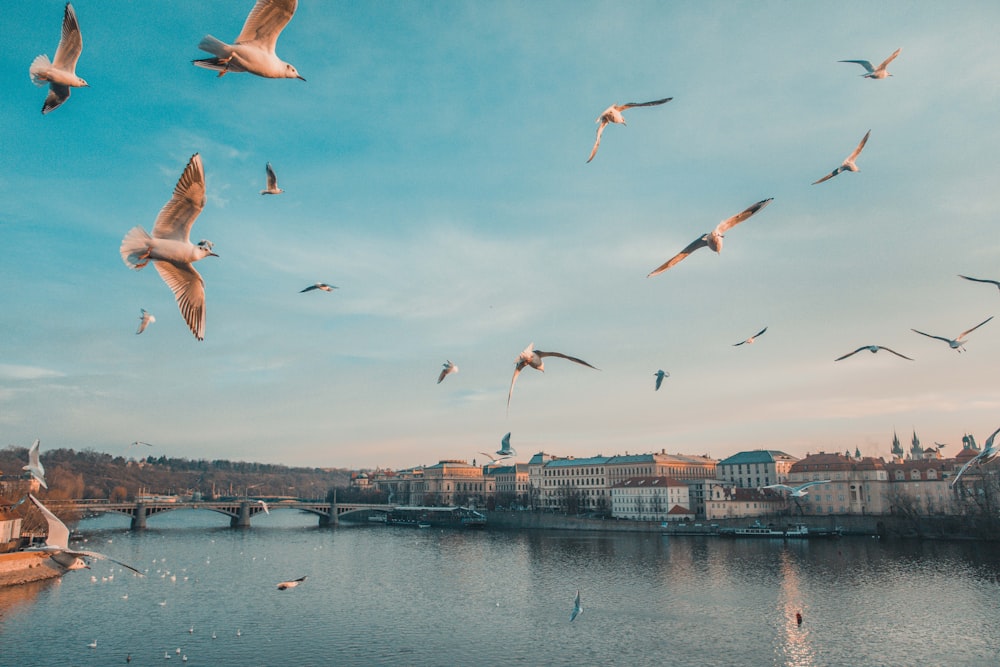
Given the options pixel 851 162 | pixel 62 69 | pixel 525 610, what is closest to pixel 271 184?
pixel 62 69

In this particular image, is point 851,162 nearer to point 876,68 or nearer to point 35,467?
point 876,68

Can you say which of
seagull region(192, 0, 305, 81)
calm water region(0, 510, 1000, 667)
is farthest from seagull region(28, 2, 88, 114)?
calm water region(0, 510, 1000, 667)

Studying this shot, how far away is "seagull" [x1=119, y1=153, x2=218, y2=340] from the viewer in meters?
5.56

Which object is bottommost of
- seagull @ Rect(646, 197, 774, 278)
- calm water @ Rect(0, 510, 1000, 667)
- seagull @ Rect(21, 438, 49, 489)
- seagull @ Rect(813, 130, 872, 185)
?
calm water @ Rect(0, 510, 1000, 667)

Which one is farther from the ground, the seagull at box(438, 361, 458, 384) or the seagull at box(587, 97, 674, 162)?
the seagull at box(587, 97, 674, 162)

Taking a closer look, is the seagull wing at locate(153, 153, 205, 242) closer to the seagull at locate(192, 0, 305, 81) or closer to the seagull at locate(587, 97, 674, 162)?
the seagull at locate(192, 0, 305, 81)

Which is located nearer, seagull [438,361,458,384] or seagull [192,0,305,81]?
seagull [192,0,305,81]

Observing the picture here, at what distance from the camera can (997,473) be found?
177 ft

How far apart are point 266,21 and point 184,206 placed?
5.37ft

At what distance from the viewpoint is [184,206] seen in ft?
18.5

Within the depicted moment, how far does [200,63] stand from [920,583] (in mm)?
38761

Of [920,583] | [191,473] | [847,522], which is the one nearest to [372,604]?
[920,583]

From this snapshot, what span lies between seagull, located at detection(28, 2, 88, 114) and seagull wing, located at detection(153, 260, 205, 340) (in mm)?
2331

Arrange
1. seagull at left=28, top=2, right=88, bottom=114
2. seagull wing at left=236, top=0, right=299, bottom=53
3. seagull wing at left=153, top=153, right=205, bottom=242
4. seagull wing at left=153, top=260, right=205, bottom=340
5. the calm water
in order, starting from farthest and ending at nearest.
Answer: the calm water, seagull at left=28, top=2, right=88, bottom=114, seagull wing at left=153, top=260, right=205, bottom=340, seagull wing at left=236, top=0, right=299, bottom=53, seagull wing at left=153, top=153, right=205, bottom=242
